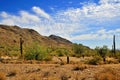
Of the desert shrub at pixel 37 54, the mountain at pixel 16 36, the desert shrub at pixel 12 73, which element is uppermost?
the mountain at pixel 16 36

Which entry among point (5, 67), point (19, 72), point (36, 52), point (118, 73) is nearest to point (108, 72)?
point (118, 73)

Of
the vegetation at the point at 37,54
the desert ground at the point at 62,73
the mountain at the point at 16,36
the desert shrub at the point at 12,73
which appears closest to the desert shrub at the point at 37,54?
the vegetation at the point at 37,54

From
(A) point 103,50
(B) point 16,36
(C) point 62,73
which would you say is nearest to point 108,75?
(C) point 62,73

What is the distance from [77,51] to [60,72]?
51992 millimetres

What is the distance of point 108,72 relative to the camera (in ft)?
81.9

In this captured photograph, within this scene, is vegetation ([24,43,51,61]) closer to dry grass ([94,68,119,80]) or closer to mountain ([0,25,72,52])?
dry grass ([94,68,119,80])

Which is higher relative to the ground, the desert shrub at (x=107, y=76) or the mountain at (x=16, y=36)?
the mountain at (x=16, y=36)

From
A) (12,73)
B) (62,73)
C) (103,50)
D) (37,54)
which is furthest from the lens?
(103,50)

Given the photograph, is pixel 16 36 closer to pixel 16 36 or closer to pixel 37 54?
pixel 16 36

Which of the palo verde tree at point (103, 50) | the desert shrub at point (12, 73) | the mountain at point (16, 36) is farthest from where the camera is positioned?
the mountain at point (16, 36)

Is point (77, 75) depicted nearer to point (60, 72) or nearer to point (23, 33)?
point (60, 72)

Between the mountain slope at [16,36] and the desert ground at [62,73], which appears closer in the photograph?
the desert ground at [62,73]

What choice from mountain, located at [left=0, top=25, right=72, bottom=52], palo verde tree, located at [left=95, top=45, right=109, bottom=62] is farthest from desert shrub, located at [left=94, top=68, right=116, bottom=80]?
mountain, located at [left=0, top=25, right=72, bottom=52]

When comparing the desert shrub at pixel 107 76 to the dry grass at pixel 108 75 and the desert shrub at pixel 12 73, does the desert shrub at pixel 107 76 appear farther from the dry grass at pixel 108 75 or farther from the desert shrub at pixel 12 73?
the desert shrub at pixel 12 73
